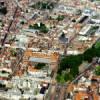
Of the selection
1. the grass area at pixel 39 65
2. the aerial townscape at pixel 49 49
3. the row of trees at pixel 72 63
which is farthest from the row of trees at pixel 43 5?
the grass area at pixel 39 65

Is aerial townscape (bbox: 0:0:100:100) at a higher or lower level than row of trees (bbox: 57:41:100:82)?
lower

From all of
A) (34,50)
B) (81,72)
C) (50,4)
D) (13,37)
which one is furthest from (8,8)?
(81,72)

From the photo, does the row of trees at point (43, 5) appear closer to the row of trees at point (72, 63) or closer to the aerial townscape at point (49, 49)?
the aerial townscape at point (49, 49)

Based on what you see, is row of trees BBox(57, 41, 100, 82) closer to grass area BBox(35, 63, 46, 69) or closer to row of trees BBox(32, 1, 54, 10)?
grass area BBox(35, 63, 46, 69)

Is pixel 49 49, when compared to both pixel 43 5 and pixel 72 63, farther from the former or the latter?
pixel 43 5

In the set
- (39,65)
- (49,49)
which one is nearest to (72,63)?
(39,65)

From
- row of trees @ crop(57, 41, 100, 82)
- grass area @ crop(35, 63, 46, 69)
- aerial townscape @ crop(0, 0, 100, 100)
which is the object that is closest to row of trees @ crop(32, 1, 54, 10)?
aerial townscape @ crop(0, 0, 100, 100)

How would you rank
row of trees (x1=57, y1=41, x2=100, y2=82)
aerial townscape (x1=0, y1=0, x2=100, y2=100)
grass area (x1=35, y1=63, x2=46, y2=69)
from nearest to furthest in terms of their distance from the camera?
aerial townscape (x1=0, y1=0, x2=100, y2=100), row of trees (x1=57, y1=41, x2=100, y2=82), grass area (x1=35, y1=63, x2=46, y2=69)

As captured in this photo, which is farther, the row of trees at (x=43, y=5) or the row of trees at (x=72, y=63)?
the row of trees at (x=43, y=5)
